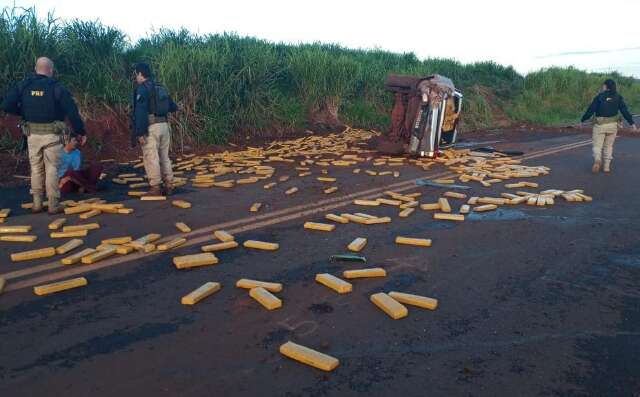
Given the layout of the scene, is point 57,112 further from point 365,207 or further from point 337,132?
point 337,132

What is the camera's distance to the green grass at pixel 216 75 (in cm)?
1265

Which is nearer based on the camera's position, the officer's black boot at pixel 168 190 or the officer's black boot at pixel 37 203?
the officer's black boot at pixel 37 203

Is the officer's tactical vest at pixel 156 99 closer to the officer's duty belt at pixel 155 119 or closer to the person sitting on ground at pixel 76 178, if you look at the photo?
the officer's duty belt at pixel 155 119

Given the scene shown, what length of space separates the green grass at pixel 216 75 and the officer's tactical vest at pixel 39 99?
501 cm

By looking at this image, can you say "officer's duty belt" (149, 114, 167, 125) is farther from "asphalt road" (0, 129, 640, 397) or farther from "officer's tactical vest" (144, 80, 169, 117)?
"asphalt road" (0, 129, 640, 397)

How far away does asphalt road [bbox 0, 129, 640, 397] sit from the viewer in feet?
10.8

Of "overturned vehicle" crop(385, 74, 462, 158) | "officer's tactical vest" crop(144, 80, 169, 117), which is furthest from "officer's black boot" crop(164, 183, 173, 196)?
"overturned vehicle" crop(385, 74, 462, 158)

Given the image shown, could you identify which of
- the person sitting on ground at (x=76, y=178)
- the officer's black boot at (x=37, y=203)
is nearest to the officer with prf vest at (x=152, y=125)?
the person sitting on ground at (x=76, y=178)

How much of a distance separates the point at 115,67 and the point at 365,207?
9.50 meters

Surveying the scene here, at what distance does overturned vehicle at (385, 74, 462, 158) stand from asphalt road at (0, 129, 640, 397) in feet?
20.2

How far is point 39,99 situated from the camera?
729 centimetres

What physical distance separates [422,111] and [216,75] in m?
6.23

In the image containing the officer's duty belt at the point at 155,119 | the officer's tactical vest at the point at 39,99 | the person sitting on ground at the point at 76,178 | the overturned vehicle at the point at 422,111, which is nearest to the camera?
the officer's tactical vest at the point at 39,99

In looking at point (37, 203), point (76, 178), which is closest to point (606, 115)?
point (76, 178)
